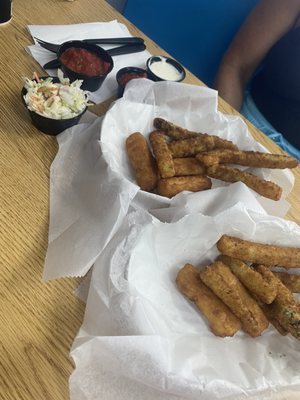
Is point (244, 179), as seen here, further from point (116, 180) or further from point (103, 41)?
point (103, 41)

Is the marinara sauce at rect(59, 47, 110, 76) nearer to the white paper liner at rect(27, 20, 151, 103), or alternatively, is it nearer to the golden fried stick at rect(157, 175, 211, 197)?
the white paper liner at rect(27, 20, 151, 103)

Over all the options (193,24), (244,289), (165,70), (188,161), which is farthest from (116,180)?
(193,24)

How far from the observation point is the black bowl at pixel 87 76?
1192 millimetres

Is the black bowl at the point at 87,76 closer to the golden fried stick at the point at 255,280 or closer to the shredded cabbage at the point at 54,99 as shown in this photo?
the shredded cabbage at the point at 54,99

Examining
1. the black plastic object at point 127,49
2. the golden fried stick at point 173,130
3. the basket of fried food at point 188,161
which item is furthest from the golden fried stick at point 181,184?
the black plastic object at point 127,49

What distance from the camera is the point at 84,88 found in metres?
1.22

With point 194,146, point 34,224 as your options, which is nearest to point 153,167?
point 194,146

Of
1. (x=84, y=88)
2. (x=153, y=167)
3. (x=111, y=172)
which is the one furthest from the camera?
Answer: (x=84, y=88)

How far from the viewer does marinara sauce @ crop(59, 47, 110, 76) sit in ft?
3.98

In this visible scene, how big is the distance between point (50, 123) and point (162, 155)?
0.26 meters

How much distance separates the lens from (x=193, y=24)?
1.91 meters

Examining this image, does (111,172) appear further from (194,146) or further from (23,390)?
(23,390)

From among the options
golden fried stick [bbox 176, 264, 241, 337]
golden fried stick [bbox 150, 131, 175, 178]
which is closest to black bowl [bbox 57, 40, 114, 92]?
golden fried stick [bbox 150, 131, 175, 178]

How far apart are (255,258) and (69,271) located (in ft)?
1.20
